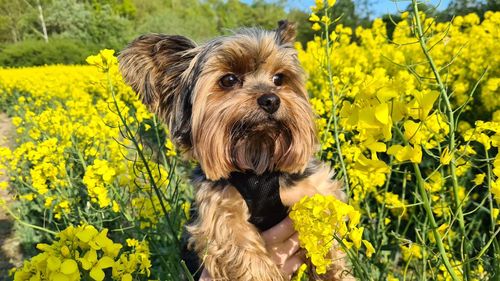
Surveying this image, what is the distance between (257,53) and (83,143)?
2.35 meters

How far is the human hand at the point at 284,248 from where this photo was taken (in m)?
2.47

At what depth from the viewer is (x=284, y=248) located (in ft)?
8.54

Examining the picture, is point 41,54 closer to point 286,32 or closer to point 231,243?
point 286,32

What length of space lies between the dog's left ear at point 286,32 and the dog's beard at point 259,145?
0.68 metres

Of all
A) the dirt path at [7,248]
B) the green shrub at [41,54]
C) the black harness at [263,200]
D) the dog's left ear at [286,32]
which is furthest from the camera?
the green shrub at [41,54]

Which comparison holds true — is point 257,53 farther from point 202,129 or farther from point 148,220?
point 148,220

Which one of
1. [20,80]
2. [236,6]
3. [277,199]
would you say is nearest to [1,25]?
[20,80]

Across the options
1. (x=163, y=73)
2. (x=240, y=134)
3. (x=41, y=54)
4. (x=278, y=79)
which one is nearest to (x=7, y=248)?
→ (x=163, y=73)

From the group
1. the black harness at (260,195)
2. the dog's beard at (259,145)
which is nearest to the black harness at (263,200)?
the black harness at (260,195)

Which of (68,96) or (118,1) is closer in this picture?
(68,96)

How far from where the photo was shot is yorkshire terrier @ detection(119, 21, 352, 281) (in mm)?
2588

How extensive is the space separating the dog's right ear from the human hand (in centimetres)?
89

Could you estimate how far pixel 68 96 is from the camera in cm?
1213

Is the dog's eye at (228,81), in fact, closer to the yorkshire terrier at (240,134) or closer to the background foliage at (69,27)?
the yorkshire terrier at (240,134)
